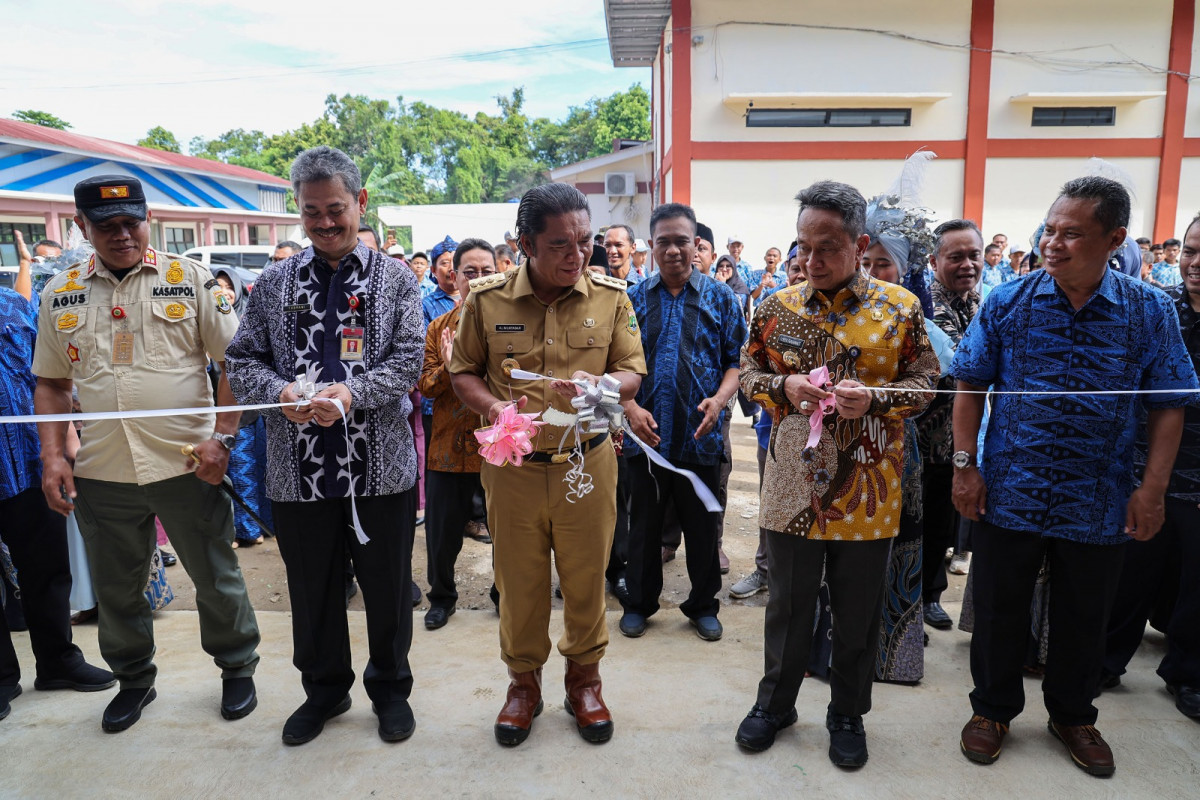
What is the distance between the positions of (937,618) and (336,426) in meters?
3.05

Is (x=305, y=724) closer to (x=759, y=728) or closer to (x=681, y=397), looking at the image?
(x=759, y=728)

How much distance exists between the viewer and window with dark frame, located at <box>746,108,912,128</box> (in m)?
15.1

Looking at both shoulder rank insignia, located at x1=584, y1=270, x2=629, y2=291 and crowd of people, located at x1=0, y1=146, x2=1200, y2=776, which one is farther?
shoulder rank insignia, located at x1=584, y1=270, x2=629, y2=291

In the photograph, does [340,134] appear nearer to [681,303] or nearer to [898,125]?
[898,125]

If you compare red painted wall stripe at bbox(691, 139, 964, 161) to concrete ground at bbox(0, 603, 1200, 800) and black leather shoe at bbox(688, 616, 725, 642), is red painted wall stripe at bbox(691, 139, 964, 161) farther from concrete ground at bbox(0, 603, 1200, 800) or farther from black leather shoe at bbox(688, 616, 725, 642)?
concrete ground at bbox(0, 603, 1200, 800)

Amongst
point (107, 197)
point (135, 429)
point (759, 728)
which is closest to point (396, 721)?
point (759, 728)

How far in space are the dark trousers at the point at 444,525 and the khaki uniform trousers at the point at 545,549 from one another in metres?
1.17

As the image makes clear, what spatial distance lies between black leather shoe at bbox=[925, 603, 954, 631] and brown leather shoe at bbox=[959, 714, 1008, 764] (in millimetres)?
1138

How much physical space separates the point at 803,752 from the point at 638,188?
2057cm

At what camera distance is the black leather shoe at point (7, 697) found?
3.12 meters

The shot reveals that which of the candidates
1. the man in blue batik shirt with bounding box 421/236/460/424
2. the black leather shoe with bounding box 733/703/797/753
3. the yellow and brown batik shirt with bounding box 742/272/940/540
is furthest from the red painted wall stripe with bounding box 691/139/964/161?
the black leather shoe with bounding box 733/703/797/753

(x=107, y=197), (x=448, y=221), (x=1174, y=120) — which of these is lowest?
(x=107, y=197)

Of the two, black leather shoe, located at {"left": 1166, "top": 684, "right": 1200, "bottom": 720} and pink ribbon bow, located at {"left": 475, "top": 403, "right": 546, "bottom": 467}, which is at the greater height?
pink ribbon bow, located at {"left": 475, "top": 403, "right": 546, "bottom": 467}

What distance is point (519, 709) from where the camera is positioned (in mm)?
2912
